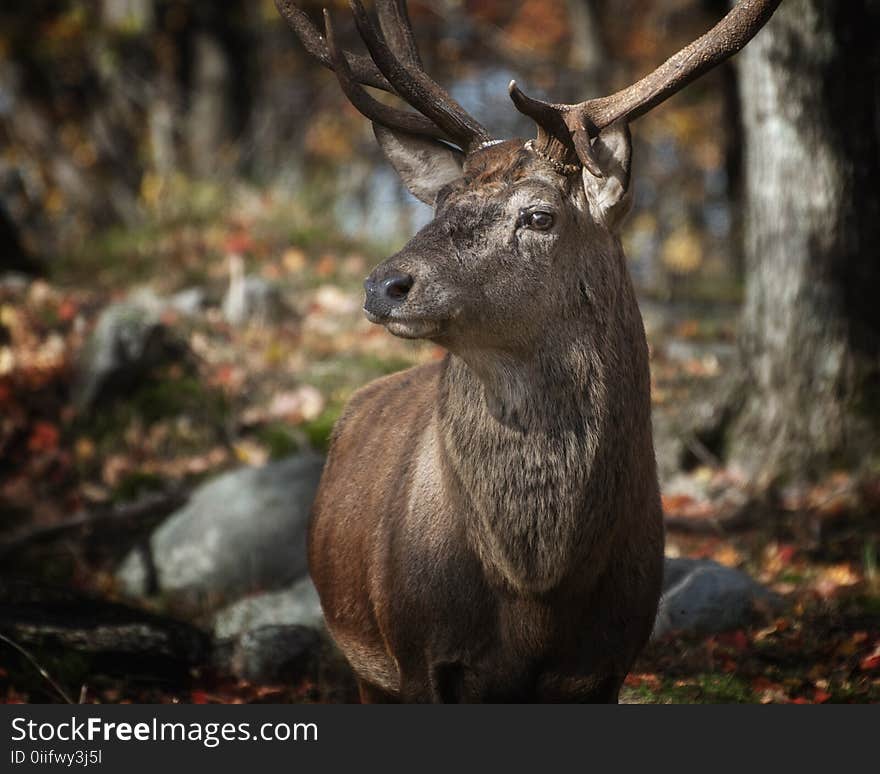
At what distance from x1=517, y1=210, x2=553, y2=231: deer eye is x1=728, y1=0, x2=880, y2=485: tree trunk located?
3.83 metres

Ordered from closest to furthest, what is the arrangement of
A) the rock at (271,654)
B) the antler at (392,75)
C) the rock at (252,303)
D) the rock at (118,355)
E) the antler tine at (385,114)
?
the antler at (392,75) → the antler tine at (385,114) → the rock at (271,654) → the rock at (118,355) → the rock at (252,303)

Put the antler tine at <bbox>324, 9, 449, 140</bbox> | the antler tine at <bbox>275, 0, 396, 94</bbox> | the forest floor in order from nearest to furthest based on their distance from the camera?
1. the antler tine at <bbox>324, 9, 449, 140</bbox>
2. the antler tine at <bbox>275, 0, 396, 94</bbox>
3. the forest floor

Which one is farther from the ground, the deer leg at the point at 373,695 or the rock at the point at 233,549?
the rock at the point at 233,549

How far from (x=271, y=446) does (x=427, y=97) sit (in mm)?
4482

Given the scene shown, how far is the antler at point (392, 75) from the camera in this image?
4.53 m

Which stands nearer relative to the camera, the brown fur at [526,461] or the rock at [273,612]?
the brown fur at [526,461]

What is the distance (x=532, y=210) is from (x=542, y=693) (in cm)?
163

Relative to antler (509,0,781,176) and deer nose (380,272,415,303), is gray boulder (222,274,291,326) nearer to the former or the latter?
antler (509,0,781,176)

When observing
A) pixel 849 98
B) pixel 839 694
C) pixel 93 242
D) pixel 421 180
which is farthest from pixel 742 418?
pixel 93 242

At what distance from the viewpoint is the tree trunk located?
7551mm

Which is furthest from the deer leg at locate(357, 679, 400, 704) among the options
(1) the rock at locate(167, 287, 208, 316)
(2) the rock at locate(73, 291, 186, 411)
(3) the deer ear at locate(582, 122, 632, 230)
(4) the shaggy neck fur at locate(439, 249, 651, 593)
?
(1) the rock at locate(167, 287, 208, 316)

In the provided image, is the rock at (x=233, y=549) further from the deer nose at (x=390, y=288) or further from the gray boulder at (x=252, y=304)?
the deer nose at (x=390, y=288)

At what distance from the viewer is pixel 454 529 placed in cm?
445

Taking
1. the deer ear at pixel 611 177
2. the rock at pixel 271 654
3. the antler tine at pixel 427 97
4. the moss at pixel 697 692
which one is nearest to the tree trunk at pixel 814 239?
the moss at pixel 697 692
